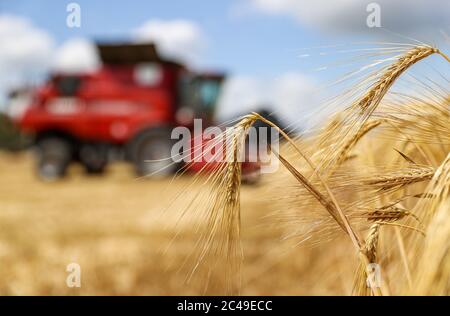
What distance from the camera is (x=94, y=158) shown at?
9.28 m

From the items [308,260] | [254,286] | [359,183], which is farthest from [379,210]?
[308,260]

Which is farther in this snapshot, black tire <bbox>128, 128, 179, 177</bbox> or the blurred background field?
black tire <bbox>128, 128, 179, 177</bbox>

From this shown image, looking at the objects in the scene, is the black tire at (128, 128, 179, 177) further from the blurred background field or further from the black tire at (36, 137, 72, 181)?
the blurred background field

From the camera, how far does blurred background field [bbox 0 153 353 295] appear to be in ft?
7.14

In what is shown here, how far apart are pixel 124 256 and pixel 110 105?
675 cm

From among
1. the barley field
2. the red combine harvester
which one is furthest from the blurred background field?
the red combine harvester

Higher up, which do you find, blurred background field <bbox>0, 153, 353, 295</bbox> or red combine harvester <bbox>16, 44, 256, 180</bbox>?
red combine harvester <bbox>16, 44, 256, 180</bbox>

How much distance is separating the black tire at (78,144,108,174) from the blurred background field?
4.07 metres

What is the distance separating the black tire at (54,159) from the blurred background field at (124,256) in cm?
392

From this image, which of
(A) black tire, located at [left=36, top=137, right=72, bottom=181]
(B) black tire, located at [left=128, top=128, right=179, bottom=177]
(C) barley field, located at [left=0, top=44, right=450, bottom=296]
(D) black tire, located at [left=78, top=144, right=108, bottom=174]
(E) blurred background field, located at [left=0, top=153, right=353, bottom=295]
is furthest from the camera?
(D) black tire, located at [left=78, top=144, right=108, bottom=174]

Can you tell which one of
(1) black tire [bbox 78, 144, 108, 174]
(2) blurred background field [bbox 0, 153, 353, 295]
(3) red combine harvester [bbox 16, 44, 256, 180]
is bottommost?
(1) black tire [bbox 78, 144, 108, 174]

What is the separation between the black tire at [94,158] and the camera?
923 cm
